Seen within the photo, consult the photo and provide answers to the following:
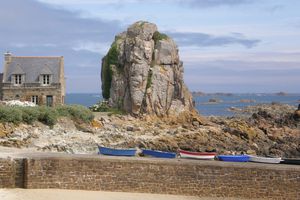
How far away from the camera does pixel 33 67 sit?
4459 cm

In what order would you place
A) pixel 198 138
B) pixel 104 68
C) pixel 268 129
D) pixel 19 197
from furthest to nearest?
pixel 104 68 < pixel 268 129 < pixel 198 138 < pixel 19 197

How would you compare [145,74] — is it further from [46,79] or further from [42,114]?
[42,114]

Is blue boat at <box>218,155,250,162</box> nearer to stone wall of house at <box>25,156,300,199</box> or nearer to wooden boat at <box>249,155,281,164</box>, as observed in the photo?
wooden boat at <box>249,155,281,164</box>

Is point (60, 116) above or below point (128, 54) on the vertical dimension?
below

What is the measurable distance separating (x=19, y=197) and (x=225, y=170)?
7.12 metres

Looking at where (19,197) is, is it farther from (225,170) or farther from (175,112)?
(175,112)

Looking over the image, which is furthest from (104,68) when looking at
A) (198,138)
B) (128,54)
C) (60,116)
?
(198,138)

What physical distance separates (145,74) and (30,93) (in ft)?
35.9

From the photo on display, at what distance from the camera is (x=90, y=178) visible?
→ 55.7 ft

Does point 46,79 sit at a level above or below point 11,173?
above

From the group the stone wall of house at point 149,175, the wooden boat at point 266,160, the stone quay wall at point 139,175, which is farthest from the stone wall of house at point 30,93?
the wooden boat at point 266,160

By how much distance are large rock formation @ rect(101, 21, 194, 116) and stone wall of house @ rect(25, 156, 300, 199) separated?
2748cm

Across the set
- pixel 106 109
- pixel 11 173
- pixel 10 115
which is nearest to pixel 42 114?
pixel 10 115

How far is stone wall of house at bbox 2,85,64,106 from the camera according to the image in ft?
144
